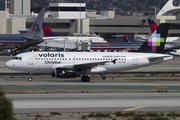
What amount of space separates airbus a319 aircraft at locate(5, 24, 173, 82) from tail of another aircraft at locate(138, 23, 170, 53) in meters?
1.25

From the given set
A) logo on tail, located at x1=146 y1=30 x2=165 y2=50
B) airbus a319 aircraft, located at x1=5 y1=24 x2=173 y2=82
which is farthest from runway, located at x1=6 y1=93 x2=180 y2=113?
logo on tail, located at x1=146 y1=30 x2=165 y2=50

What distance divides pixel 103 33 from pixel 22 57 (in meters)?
112

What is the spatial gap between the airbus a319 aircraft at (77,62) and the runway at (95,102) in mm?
9444

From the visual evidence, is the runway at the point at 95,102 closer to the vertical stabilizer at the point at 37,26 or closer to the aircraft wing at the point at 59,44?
the vertical stabilizer at the point at 37,26

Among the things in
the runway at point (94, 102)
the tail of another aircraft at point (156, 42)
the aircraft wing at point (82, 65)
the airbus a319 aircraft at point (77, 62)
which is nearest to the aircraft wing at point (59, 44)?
the tail of another aircraft at point (156, 42)

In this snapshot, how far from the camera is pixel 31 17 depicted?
149m

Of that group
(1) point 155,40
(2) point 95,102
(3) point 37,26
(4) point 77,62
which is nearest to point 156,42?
(1) point 155,40

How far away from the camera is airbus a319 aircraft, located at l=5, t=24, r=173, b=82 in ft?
127

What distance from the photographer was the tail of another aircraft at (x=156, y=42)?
142 ft

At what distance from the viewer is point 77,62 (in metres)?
40.0

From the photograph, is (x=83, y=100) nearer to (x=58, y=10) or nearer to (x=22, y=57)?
(x=22, y=57)

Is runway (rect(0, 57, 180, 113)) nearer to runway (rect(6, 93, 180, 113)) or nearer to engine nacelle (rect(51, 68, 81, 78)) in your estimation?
runway (rect(6, 93, 180, 113))

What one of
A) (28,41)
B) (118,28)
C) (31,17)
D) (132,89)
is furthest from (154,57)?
(31,17)

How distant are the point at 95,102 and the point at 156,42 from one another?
20573mm
